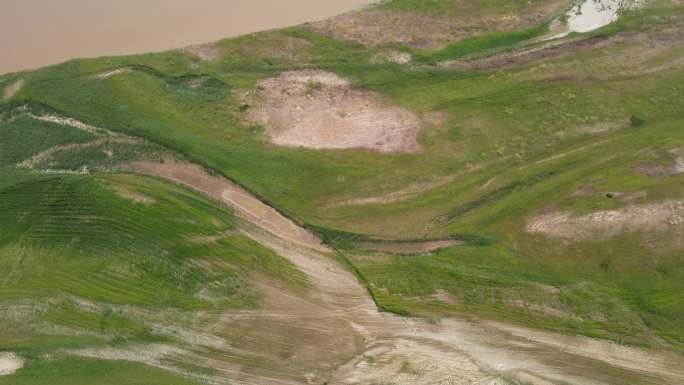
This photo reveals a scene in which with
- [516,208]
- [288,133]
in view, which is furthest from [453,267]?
[288,133]

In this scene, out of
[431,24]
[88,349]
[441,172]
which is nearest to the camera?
[88,349]

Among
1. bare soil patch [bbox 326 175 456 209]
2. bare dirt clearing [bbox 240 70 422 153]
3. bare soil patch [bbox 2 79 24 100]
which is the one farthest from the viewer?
bare soil patch [bbox 2 79 24 100]

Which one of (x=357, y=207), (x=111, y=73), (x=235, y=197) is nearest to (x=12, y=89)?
(x=111, y=73)

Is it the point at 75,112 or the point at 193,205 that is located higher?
the point at 75,112

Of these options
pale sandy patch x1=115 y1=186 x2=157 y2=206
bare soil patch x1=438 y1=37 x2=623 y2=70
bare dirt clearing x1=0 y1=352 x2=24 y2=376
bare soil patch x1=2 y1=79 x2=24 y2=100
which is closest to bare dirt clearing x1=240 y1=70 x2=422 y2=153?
bare soil patch x1=438 y1=37 x2=623 y2=70

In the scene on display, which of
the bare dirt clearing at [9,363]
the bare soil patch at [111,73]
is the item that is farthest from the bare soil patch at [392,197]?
the bare dirt clearing at [9,363]

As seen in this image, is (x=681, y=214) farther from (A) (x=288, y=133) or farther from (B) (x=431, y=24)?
(A) (x=288, y=133)

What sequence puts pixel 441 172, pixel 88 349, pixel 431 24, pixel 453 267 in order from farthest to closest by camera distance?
pixel 431 24
pixel 441 172
pixel 453 267
pixel 88 349

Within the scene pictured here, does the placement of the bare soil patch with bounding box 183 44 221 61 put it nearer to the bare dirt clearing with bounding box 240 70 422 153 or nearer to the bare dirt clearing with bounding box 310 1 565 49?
the bare dirt clearing with bounding box 240 70 422 153
